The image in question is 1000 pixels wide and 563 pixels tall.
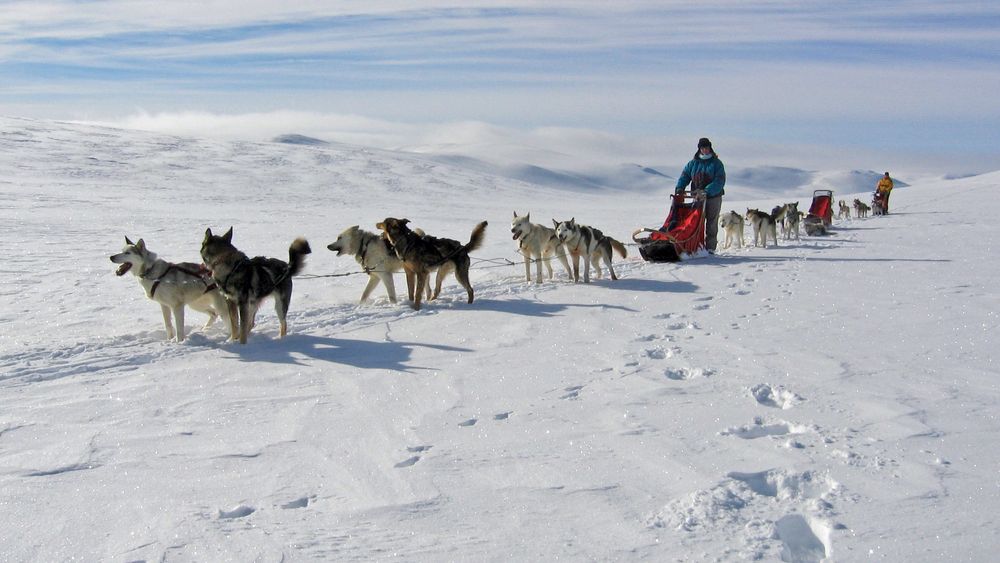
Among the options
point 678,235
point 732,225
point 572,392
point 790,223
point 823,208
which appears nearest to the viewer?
point 572,392

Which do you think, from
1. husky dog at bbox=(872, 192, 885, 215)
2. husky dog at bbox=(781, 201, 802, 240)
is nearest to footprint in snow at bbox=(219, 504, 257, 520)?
husky dog at bbox=(781, 201, 802, 240)

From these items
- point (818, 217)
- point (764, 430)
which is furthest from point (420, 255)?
point (818, 217)

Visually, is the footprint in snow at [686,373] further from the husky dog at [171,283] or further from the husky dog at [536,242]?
the husky dog at [536,242]

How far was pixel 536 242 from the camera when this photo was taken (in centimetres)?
823

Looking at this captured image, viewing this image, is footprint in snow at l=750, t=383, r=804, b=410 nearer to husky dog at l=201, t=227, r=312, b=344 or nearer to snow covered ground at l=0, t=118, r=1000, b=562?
snow covered ground at l=0, t=118, r=1000, b=562

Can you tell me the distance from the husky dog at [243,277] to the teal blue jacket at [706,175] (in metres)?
5.90

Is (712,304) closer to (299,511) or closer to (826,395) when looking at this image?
(826,395)

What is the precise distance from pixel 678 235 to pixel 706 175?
98 centimetres

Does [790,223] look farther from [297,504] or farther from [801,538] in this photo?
[297,504]

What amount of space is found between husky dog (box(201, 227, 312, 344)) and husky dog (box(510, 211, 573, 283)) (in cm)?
284

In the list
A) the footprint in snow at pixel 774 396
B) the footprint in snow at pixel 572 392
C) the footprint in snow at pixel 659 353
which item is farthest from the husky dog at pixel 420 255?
the footprint in snow at pixel 774 396

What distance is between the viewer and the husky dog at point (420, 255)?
6984 millimetres

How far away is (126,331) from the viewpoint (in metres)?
6.02

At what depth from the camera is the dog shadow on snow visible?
514cm
